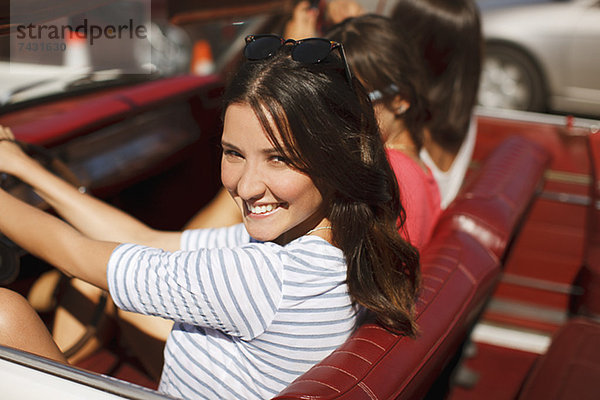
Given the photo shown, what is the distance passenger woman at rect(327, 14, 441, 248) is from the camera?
1778 mm

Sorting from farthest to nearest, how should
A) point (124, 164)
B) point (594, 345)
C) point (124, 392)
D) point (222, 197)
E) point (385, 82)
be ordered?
point (124, 164) → point (222, 197) → point (385, 82) → point (594, 345) → point (124, 392)

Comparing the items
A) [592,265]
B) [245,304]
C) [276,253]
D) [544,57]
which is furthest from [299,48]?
[544,57]

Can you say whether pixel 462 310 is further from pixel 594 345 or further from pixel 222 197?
pixel 222 197

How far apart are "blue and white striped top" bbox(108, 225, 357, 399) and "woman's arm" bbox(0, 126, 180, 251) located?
436 mm

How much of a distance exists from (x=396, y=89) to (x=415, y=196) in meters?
0.34

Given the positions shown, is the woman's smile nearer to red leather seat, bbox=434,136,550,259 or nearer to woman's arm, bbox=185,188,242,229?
red leather seat, bbox=434,136,550,259

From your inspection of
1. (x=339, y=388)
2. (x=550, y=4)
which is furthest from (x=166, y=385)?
(x=550, y=4)

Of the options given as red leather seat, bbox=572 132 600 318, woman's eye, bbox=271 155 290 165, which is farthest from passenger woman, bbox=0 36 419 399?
red leather seat, bbox=572 132 600 318

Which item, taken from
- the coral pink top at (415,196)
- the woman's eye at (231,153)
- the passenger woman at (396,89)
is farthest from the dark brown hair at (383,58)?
the woman's eye at (231,153)

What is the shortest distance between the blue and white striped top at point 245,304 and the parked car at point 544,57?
5.01m

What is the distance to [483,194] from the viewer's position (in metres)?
2.07

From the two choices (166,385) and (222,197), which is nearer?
(166,385)

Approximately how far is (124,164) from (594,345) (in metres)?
1.82

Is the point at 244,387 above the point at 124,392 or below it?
below
